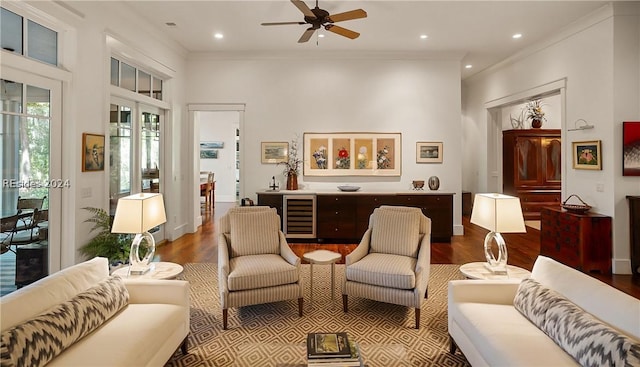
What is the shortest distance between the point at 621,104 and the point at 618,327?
402 centimetres

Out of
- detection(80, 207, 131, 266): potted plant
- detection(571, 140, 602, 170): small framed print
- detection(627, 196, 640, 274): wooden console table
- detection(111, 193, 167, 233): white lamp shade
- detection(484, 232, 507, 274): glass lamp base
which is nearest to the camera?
detection(111, 193, 167, 233): white lamp shade

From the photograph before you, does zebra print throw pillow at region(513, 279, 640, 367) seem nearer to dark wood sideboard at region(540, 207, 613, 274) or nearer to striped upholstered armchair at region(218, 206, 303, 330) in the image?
striped upholstered armchair at region(218, 206, 303, 330)

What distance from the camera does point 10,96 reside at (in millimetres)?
3049

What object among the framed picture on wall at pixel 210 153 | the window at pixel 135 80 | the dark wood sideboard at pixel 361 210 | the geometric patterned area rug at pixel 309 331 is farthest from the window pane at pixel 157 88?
the framed picture on wall at pixel 210 153

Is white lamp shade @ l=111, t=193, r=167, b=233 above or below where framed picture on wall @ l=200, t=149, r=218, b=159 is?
below

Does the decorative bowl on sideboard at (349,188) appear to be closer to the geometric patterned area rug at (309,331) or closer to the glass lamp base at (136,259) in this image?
the geometric patterned area rug at (309,331)

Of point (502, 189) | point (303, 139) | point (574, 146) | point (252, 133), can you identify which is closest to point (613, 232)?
point (574, 146)

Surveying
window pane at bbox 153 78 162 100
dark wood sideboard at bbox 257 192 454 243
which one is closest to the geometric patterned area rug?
dark wood sideboard at bbox 257 192 454 243

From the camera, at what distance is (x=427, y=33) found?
554 centimetres

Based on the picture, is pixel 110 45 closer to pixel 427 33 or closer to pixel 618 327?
pixel 427 33

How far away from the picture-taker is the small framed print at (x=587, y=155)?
4615mm

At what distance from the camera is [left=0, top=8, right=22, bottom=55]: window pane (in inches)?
119

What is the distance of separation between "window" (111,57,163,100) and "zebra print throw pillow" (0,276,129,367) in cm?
349

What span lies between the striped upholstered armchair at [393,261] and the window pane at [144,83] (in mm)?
4068
